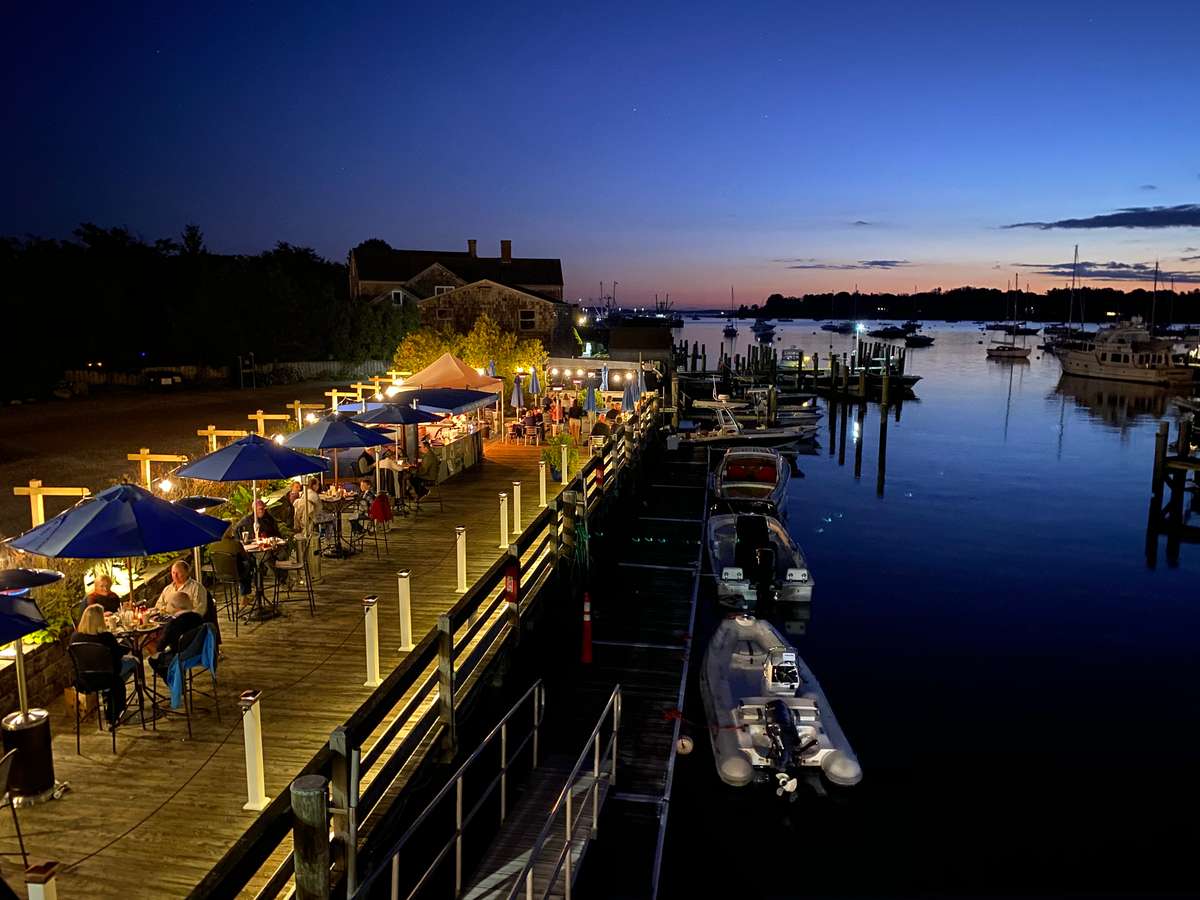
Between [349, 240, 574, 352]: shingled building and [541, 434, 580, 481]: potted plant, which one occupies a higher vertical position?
[349, 240, 574, 352]: shingled building

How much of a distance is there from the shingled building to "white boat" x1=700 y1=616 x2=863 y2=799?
118ft

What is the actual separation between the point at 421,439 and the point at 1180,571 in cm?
2247

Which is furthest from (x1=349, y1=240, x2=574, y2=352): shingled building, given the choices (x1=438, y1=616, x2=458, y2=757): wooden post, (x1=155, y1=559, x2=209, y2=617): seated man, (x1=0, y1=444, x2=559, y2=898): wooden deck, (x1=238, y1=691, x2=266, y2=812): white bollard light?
(x1=238, y1=691, x2=266, y2=812): white bollard light

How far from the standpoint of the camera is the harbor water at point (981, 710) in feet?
40.3

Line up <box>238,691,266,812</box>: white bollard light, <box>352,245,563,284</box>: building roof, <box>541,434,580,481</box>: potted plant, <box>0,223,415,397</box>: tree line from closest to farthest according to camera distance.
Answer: <box>238,691,266,812</box>: white bollard light, <box>541,434,580,481</box>: potted plant, <box>0,223,415,397</box>: tree line, <box>352,245,563,284</box>: building roof

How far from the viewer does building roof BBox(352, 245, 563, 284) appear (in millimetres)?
59750

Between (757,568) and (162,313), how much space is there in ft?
164

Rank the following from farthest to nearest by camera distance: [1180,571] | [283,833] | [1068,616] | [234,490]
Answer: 1. [1180,571]
2. [1068,616]
3. [234,490]
4. [283,833]

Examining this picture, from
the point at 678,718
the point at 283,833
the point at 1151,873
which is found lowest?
the point at 1151,873

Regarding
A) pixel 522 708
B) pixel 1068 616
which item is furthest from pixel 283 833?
pixel 1068 616

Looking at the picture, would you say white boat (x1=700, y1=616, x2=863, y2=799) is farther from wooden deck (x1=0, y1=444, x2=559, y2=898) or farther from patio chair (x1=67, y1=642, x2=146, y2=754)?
patio chair (x1=67, y1=642, x2=146, y2=754)

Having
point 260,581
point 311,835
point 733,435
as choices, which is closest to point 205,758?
point 311,835

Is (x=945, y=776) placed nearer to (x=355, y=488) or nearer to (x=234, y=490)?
(x=355, y=488)

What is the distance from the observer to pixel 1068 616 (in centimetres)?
2209
